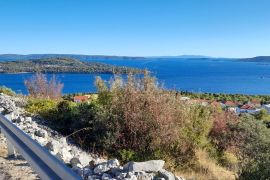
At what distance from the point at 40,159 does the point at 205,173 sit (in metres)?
4.36

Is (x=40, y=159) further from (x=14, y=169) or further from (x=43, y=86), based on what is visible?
(x=43, y=86)

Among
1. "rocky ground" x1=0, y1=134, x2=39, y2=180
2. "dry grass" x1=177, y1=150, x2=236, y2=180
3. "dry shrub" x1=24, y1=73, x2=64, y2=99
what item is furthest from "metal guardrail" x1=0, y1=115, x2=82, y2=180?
"dry shrub" x1=24, y1=73, x2=64, y2=99

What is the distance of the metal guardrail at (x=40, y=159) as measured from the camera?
11.5ft

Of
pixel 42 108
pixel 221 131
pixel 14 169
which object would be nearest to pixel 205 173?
pixel 14 169

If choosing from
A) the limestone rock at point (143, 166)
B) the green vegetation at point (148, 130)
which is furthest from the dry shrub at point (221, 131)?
the limestone rock at point (143, 166)

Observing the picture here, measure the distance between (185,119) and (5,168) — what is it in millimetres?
4282

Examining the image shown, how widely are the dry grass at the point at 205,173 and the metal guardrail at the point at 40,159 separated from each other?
10.2 ft

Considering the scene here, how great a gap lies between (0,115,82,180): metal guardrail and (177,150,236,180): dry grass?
10.2 feet

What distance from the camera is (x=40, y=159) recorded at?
4.38 meters

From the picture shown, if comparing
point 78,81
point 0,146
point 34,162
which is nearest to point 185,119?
point 0,146

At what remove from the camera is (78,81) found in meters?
123

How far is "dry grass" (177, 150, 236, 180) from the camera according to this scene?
24.7ft

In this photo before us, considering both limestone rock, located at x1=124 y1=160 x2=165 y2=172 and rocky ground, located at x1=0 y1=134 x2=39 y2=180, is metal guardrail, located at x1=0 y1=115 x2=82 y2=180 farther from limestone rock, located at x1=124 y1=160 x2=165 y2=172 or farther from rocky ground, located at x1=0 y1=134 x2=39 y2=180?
limestone rock, located at x1=124 y1=160 x2=165 y2=172

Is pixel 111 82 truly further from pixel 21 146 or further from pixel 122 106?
pixel 21 146
